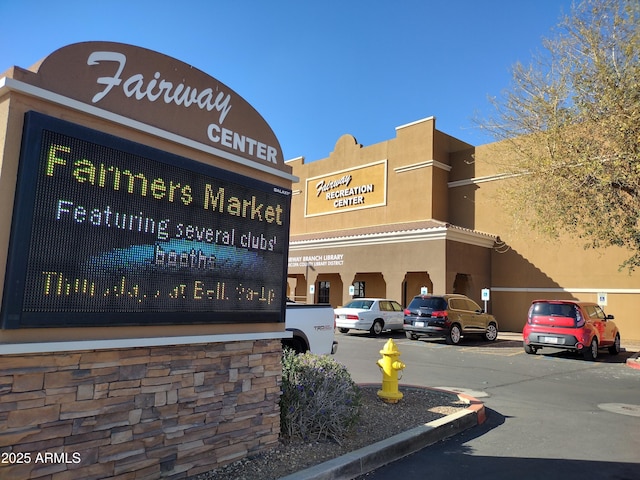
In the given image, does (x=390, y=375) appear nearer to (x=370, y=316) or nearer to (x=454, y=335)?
(x=454, y=335)

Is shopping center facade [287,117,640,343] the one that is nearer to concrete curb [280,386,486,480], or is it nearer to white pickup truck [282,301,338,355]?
white pickup truck [282,301,338,355]

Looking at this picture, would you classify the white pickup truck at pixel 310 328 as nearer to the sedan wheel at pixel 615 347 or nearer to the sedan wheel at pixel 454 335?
the sedan wheel at pixel 454 335

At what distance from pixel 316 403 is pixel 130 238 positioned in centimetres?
280

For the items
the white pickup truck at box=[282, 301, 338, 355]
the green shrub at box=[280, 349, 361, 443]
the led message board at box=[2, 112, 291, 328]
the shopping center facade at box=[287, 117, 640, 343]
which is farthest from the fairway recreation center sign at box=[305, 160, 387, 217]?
the led message board at box=[2, 112, 291, 328]

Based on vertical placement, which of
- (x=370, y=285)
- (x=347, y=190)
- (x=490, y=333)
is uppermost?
(x=347, y=190)

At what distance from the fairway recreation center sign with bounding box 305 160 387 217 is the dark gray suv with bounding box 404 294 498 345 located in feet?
41.9

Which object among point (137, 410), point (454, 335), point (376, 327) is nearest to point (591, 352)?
point (454, 335)

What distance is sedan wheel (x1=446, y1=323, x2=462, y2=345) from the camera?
713 inches

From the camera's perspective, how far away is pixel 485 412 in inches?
285

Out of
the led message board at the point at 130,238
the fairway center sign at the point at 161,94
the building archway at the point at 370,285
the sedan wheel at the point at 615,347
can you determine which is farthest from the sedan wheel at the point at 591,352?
the building archway at the point at 370,285

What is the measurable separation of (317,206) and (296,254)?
581cm

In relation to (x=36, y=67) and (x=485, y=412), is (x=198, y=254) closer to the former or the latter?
(x=36, y=67)

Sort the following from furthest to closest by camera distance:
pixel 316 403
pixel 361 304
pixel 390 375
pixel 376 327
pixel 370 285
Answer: pixel 370 285 → pixel 361 304 → pixel 376 327 → pixel 390 375 → pixel 316 403

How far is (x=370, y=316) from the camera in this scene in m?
20.6
